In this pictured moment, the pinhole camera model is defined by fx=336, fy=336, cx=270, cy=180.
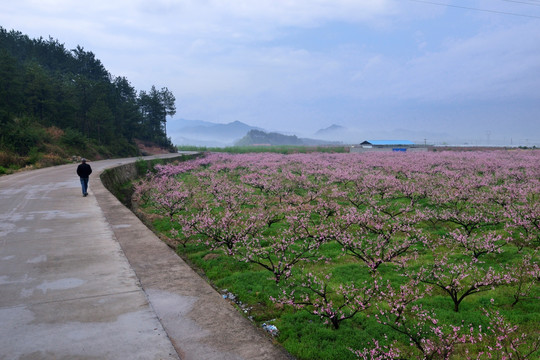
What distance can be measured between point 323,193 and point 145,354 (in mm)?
18394

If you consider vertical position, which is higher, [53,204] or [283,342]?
[53,204]

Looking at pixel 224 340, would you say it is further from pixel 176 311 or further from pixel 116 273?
pixel 116 273

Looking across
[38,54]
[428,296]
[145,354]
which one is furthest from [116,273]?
[38,54]

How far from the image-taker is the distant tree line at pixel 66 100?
45625 millimetres

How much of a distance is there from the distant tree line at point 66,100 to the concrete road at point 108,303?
106 ft

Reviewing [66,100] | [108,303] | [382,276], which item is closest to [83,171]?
[108,303]

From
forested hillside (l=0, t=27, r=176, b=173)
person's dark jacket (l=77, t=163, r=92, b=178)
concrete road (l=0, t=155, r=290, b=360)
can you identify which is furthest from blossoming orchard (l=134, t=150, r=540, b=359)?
forested hillside (l=0, t=27, r=176, b=173)

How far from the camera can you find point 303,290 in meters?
8.02

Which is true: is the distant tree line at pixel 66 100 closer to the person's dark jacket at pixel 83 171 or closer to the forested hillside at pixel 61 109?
the forested hillside at pixel 61 109

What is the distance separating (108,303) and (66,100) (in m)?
60.7

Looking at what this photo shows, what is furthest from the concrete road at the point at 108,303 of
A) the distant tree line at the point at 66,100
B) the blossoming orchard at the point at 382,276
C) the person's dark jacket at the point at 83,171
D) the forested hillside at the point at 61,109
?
the distant tree line at the point at 66,100

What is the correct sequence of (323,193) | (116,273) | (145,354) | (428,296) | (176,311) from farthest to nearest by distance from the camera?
(323,193), (428,296), (116,273), (176,311), (145,354)

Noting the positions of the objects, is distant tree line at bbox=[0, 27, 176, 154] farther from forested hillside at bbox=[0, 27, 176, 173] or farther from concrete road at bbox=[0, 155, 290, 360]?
concrete road at bbox=[0, 155, 290, 360]

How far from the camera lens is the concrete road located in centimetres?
Result: 453
